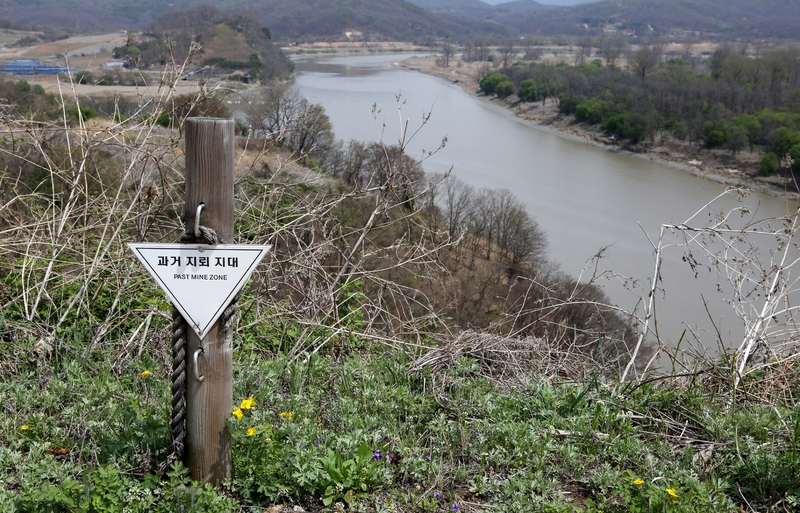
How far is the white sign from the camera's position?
1.94m

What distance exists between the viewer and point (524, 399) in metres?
2.92

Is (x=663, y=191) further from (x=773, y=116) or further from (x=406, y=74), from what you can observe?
(x=406, y=74)

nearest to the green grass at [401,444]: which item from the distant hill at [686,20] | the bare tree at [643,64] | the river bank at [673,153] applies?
the river bank at [673,153]

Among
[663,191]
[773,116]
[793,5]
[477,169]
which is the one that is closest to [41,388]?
[477,169]

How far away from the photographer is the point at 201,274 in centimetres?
196

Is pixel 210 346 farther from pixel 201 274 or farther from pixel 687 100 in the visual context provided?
pixel 687 100

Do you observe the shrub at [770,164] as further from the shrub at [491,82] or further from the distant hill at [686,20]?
the distant hill at [686,20]

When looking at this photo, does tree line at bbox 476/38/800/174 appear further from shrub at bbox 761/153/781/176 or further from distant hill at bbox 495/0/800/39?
distant hill at bbox 495/0/800/39

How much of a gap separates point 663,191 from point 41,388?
31375mm

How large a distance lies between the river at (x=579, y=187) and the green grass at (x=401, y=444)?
9698 mm

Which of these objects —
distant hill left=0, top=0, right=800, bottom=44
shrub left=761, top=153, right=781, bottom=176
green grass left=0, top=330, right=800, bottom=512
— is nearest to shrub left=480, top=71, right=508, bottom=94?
shrub left=761, top=153, right=781, bottom=176

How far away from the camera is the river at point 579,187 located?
1816cm

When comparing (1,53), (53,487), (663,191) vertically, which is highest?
(1,53)

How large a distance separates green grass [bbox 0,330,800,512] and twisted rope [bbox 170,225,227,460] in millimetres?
139
